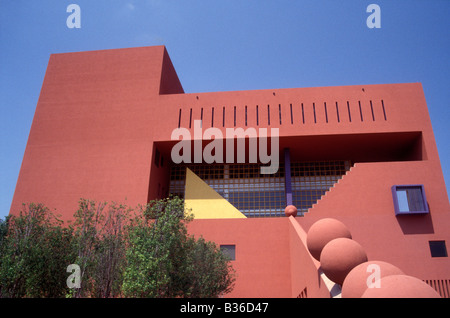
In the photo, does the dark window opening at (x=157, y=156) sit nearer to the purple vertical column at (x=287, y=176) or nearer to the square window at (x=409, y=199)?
the purple vertical column at (x=287, y=176)

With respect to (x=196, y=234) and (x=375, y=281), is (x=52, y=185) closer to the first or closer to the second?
(x=196, y=234)

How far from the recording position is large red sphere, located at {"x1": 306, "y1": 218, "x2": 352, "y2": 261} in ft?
21.8

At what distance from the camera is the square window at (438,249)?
12289 mm

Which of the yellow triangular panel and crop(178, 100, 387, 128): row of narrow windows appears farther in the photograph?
the yellow triangular panel

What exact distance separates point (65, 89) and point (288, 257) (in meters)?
13.8

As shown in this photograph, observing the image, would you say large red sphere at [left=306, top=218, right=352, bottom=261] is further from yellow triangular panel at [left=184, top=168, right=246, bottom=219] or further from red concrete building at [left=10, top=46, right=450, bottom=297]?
yellow triangular panel at [left=184, top=168, right=246, bottom=219]

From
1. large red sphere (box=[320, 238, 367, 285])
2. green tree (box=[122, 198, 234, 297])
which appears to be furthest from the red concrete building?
large red sphere (box=[320, 238, 367, 285])

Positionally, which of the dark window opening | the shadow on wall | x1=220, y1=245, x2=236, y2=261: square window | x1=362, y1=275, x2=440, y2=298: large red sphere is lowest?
x1=362, y1=275, x2=440, y2=298: large red sphere

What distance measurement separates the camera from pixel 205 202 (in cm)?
1736

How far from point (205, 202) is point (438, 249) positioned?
10.2 metres

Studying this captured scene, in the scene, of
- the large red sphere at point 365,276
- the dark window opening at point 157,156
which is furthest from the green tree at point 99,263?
the large red sphere at point 365,276

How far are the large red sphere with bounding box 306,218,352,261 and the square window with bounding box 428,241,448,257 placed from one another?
764cm

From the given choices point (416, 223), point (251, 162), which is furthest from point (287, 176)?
point (416, 223)
